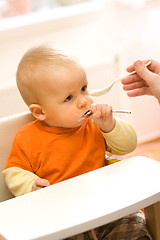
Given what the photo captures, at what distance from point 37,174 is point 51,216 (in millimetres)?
366

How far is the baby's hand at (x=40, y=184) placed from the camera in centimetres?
136

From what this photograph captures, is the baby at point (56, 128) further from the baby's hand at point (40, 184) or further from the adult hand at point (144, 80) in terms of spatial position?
the adult hand at point (144, 80)

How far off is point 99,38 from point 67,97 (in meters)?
1.38

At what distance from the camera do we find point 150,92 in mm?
1715

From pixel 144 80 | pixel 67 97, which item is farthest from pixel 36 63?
pixel 144 80

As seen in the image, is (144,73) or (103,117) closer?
(103,117)

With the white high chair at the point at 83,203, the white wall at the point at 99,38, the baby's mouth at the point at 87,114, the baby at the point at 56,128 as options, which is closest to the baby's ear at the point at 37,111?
the baby at the point at 56,128

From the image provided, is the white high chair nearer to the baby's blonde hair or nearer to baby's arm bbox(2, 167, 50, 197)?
baby's arm bbox(2, 167, 50, 197)

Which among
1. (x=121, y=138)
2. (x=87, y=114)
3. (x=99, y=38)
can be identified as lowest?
(x=99, y=38)

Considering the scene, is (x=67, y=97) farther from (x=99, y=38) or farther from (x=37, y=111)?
(x=99, y=38)

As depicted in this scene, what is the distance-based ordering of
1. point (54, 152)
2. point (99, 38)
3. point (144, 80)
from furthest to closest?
1. point (99, 38)
2. point (144, 80)
3. point (54, 152)

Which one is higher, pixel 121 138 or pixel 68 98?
pixel 68 98

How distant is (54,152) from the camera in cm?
146

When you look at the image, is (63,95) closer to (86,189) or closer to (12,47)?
(86,189)
